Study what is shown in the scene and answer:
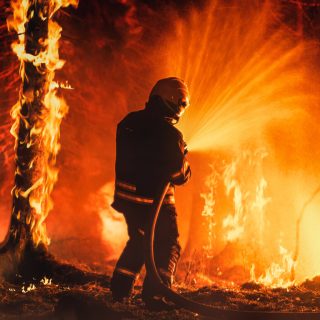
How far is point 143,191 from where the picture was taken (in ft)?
20.3

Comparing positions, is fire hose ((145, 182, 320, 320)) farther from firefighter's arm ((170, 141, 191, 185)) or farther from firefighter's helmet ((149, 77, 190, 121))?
firefighter's helmet ((149, 77, 190, 121))

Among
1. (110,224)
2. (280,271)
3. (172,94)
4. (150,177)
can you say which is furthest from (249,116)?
(150,177)

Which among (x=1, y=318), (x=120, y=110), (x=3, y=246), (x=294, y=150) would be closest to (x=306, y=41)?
(x=294, y=150)

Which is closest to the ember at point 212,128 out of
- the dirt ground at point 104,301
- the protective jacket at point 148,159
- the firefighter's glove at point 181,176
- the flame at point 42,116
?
the dirt ground at point 104,301

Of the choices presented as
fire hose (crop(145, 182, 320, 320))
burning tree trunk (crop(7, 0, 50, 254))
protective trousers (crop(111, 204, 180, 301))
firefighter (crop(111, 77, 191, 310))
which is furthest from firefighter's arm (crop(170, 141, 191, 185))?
burning tree trunk (crop(7, 0, 50, 254))

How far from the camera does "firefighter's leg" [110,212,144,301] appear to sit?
609cm

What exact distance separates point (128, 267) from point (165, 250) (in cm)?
52

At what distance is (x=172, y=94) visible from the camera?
20.7 feet

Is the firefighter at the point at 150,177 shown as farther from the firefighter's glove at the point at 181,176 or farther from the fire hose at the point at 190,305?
the fire hose at the point at 190,305

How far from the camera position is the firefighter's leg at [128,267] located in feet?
20.0

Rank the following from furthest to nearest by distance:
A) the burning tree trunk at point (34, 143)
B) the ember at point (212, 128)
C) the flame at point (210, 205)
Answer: the flame at point (210, 205) → the ember at point (212, 128) → the burning tree trunk at point (34, 143)

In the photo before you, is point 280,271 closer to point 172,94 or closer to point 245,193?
point 245,193

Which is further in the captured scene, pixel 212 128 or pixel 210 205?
pixel 210 205

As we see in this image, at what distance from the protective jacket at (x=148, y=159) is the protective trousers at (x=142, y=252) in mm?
170
